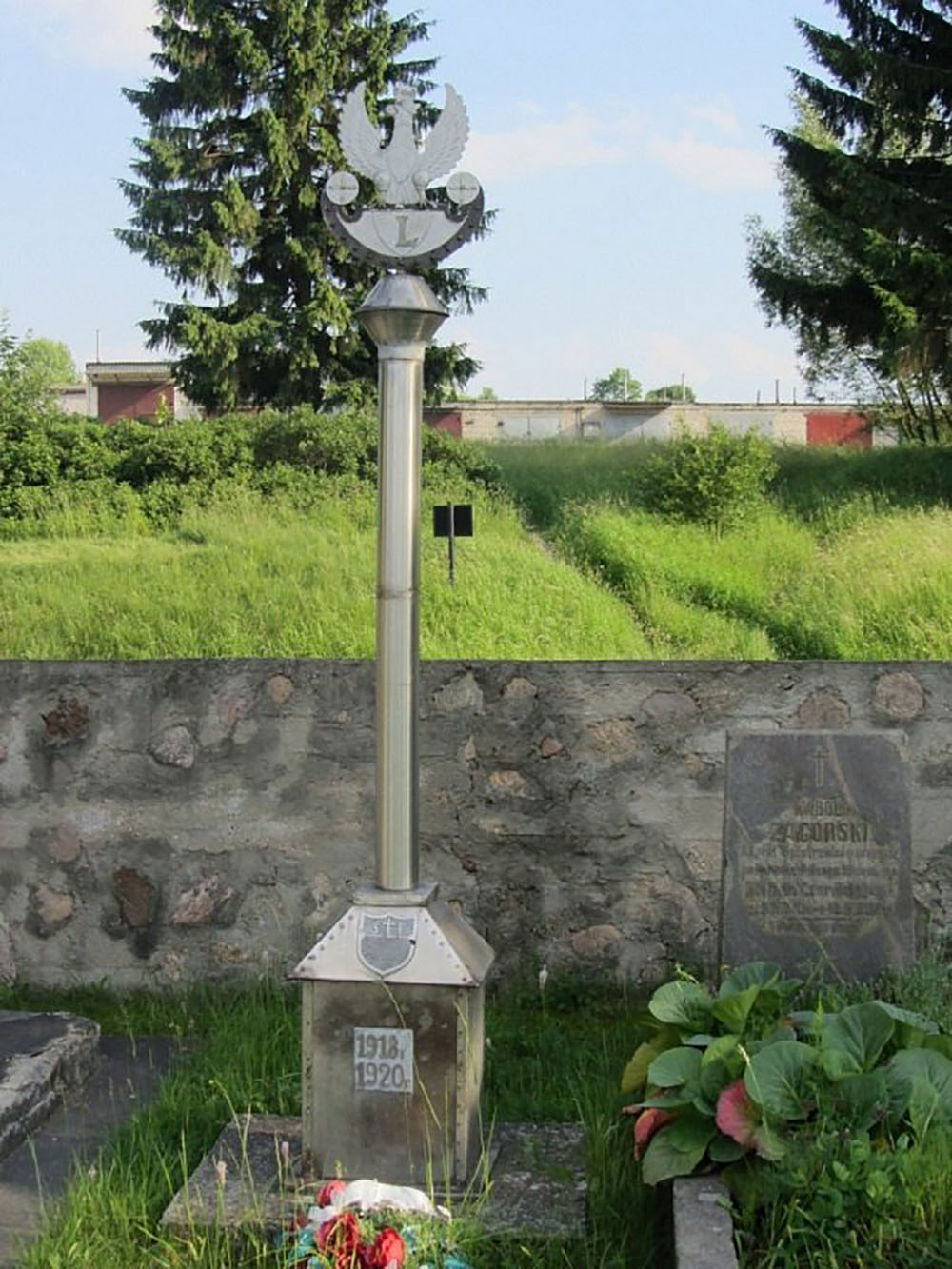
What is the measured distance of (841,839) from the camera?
4.15 meters

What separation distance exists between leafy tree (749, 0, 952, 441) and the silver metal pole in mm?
12111

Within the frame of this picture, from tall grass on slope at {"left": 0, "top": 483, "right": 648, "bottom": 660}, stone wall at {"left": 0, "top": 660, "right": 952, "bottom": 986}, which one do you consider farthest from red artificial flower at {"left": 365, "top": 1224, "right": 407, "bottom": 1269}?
tall grass on slope at {"left": 0, "top": 483, "right": 648, "bottom": 660}

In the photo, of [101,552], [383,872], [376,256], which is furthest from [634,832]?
[101,552]

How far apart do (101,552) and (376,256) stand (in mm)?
9749

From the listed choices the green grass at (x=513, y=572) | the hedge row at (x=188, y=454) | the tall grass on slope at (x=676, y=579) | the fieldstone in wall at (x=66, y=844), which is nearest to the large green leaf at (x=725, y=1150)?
the fieldstone in wall at (x=66, y=844)

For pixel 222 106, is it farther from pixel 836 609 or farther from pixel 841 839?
pixel 841 839

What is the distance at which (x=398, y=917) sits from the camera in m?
3.35

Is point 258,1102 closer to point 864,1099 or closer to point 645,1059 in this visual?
point 645,1059

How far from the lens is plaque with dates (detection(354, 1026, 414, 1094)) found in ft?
11.0

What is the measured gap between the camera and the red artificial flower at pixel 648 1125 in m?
3.21

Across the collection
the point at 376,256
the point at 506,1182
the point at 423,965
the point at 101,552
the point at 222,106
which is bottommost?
the point at 506,1182

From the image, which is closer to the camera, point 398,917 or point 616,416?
point 398,917

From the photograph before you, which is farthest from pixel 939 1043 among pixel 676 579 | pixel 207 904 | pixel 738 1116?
pixel 676 579

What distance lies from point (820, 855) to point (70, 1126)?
7.45ft
